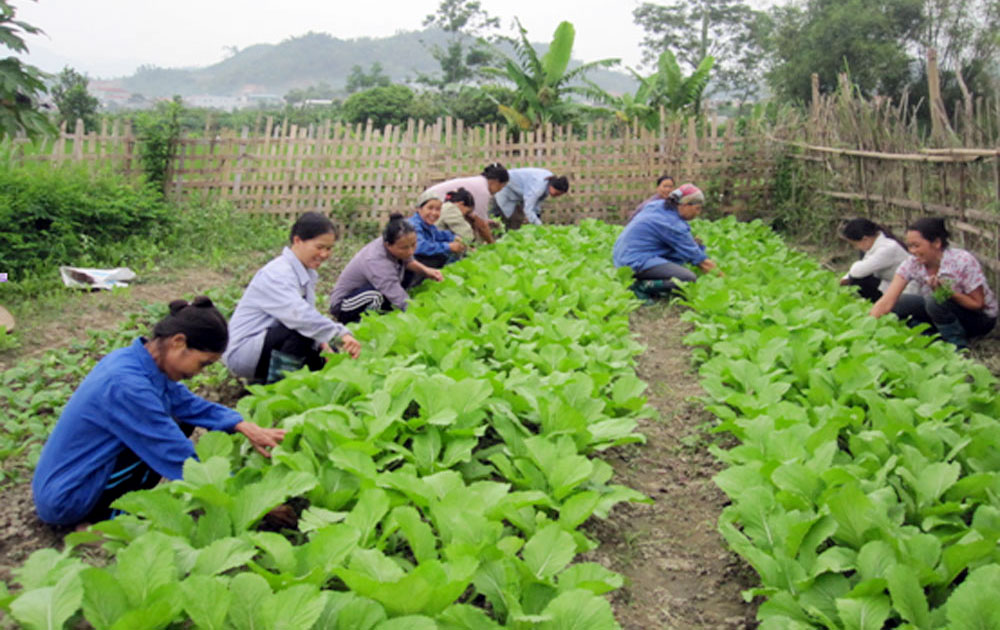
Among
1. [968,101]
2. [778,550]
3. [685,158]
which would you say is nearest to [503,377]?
[778,550]

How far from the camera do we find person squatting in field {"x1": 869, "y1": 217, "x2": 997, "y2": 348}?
475cm

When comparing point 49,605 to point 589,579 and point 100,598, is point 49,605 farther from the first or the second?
point 589,579

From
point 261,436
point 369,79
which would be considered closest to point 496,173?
point 261,436

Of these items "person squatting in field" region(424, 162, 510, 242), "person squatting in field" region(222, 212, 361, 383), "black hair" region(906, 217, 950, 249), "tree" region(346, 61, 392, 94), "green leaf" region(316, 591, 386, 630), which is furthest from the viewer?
"tree" region(346, 61, 392, 94)

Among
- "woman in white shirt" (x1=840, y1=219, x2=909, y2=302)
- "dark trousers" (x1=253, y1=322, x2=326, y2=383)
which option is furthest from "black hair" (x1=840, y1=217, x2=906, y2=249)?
"dark trousers" (x1=253, y1=322, x2=326, y2=383)

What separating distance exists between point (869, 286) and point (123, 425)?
5194mm

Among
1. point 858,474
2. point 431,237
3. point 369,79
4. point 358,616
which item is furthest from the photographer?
point 369,79

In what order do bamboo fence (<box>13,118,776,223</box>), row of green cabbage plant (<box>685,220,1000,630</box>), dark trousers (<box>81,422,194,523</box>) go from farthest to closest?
1. bamboo fence (<box>13,118,776,223</box>)
2. dark trousers (<box>81,422,194,523</box>)
3. row of green cabbage plant (<box>685,220,1000,630</box>)

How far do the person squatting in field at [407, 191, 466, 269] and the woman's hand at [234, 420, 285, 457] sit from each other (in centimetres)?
345

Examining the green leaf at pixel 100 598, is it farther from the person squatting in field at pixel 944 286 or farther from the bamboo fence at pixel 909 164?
the bamboo fence at pixel 909 164

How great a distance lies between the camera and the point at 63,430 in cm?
274

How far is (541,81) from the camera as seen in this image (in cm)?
1772

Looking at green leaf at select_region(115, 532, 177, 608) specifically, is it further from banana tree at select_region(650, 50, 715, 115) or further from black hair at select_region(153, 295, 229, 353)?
banana tree at select_region(650, 50, 715, 115)

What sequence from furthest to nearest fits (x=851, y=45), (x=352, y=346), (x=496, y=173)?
(x=851, y=45)
(x=496, y=173)
(x=352, y=346)
